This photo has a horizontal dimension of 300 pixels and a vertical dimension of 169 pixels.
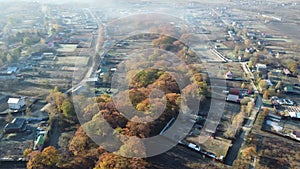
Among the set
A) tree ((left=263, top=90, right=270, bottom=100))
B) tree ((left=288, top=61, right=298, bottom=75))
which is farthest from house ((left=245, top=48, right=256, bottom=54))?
tree ((left=263, top=90, right=270, bottom=100))

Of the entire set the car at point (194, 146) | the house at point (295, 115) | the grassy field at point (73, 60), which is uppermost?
the grassy field at point (73, 60)

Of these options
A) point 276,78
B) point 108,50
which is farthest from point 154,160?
point 108,50

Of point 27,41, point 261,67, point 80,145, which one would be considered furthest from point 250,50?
point 27,41

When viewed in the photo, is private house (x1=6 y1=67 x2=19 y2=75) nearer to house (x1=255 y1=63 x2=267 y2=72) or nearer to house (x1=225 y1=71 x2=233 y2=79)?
house (x1=225 y1=71 x2=233 y2=79)

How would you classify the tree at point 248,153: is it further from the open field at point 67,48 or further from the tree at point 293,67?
the open field at point 67,48

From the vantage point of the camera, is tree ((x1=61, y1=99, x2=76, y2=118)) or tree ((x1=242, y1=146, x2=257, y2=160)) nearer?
tree ((x1=242, y1=146, x2=257, y2=160))

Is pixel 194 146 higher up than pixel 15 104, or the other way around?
pixel 15 104

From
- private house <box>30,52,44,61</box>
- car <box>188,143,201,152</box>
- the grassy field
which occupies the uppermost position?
private house <box>30,52,44,61</box>

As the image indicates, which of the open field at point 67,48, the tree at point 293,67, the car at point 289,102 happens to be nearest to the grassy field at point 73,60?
the open field at point 67,48

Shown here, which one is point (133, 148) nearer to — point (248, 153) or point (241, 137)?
point (248, 153)
